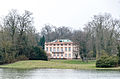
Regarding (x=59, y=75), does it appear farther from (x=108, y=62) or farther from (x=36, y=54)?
(x=36, y=54)

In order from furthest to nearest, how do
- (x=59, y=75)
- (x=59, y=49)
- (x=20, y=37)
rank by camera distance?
1. (x=59, y=49)
2. (x=20, y=37)
3. (x=59, y=75)

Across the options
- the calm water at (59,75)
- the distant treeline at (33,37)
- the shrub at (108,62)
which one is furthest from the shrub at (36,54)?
the calm water at (59,75)

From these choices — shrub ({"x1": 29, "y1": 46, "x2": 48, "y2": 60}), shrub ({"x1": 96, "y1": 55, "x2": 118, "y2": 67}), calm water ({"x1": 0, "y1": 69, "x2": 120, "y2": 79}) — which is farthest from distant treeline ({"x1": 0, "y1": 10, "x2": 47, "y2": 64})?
calm water ({"x1": 0, "y1": 69, "x2": 120, "y2": 79})

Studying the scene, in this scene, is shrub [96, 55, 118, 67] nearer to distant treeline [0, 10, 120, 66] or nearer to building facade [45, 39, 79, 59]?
distant treeline [0, 10, 120, 66]

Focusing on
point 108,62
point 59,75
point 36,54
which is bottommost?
point 59,75

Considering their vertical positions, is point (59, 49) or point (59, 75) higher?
point (59, 49)

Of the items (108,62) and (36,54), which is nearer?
(108,62)

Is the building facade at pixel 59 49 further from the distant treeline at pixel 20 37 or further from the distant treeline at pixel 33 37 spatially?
the distant treeline at pixel 20 37

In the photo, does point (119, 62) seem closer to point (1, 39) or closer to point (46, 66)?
point (46, 66)

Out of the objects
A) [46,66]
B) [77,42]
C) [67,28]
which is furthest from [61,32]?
[46,66]

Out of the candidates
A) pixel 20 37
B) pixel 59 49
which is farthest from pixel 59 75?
pixel 59 49

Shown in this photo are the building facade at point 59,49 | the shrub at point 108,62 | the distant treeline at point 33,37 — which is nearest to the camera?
the shrub at point 108,62

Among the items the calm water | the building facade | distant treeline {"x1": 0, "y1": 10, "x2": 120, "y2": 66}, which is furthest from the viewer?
the building facade

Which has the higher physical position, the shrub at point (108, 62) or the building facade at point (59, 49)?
the building facade at point (59, 49)
